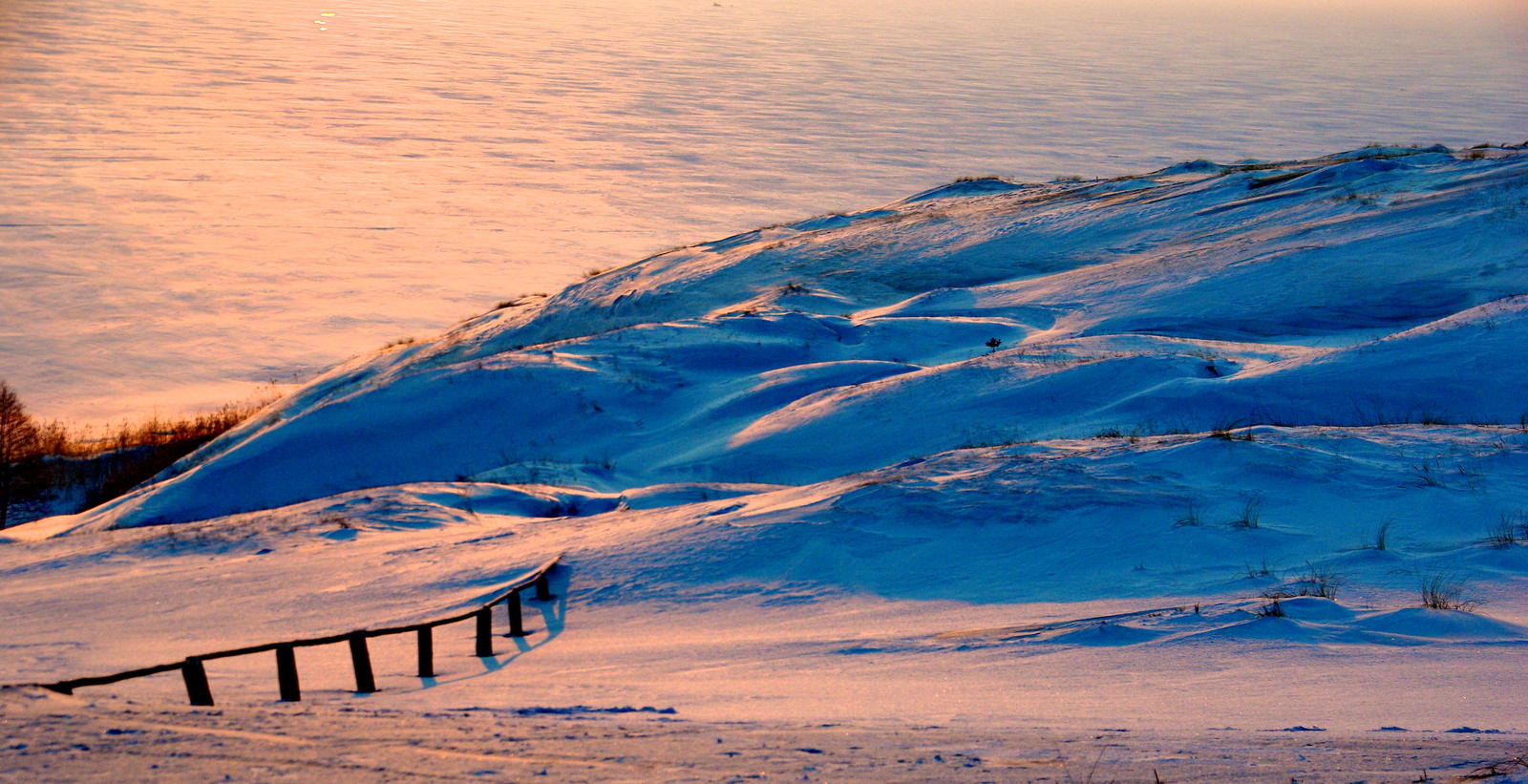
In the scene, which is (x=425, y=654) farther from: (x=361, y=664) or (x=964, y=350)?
(x=964, y=350)

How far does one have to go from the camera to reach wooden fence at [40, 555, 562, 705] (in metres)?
5.78

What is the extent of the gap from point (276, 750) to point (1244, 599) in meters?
5.69

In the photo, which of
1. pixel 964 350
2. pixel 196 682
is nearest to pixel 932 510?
pixel 196 682

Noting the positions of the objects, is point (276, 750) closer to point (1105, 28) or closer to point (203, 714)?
point (203, 714)

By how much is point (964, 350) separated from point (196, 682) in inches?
466

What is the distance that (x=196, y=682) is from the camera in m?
5.79

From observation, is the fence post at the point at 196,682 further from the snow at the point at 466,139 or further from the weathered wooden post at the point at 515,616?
the snow at the point at 466,139

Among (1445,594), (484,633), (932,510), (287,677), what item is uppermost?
(932,510)

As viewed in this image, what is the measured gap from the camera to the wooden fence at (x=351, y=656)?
227 inches

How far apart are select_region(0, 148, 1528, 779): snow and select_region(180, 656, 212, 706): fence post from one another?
221 mm

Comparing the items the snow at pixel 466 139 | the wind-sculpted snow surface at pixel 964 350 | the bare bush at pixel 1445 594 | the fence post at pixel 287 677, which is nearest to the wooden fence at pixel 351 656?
the fence post at pixel 287 677

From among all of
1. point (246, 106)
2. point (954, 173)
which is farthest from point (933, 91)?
point (246, 106)

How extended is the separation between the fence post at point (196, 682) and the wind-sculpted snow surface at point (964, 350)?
691cm

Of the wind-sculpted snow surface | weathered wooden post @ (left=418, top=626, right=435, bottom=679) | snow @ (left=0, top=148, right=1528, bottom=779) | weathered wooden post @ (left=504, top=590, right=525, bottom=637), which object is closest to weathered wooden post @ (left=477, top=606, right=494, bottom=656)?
snow @ (left=0, top=148, right=1528, bottom=779)
